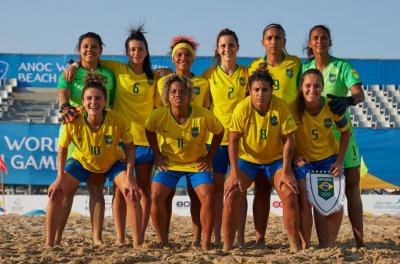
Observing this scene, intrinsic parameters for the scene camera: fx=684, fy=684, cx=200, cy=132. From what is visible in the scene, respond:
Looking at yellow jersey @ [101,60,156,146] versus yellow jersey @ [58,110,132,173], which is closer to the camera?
yellow jersey @ [58,110,132,173]

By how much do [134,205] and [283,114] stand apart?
1.47m

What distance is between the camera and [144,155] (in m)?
6.26

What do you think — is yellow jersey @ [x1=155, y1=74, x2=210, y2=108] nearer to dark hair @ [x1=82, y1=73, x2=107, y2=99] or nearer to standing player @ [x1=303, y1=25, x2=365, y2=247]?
dark hair @ [x1=82, y1=73, x2=107, y2=99]

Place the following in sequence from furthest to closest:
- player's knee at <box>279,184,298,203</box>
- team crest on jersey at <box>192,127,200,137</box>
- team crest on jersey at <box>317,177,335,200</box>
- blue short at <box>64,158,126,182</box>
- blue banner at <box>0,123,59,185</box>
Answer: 1. blue banner at <box>0,123,59,185</box>
2. blue short at <box>64,158,126,182</box>
3. team crest on jersey at <box>192,127,200,137</box>
4. team crest on jersey at <box>317,177,335,200</box>
5. player's knee at <box>279,184,298,203</box>

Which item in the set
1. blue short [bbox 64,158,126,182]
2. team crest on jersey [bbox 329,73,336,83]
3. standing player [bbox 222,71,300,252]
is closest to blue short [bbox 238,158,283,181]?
standing player [bbox 222,71,300,252]

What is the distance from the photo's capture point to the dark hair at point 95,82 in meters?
5.85

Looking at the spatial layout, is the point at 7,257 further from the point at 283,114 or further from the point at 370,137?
the point at 370,137

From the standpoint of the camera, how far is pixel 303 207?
573cm

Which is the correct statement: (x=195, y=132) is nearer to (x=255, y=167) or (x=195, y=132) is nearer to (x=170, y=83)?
(x=170, y=83)

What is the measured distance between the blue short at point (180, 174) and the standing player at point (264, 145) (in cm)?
25

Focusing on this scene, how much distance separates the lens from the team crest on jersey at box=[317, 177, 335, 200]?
5.72m

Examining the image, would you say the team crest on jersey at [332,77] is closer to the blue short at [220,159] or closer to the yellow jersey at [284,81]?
the yellow jersey at [284,81]

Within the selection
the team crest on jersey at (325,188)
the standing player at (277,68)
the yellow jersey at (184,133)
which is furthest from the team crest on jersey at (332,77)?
the yellow jersey at (184,133)

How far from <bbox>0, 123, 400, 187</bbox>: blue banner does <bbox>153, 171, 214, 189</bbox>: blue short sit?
8888 mm
